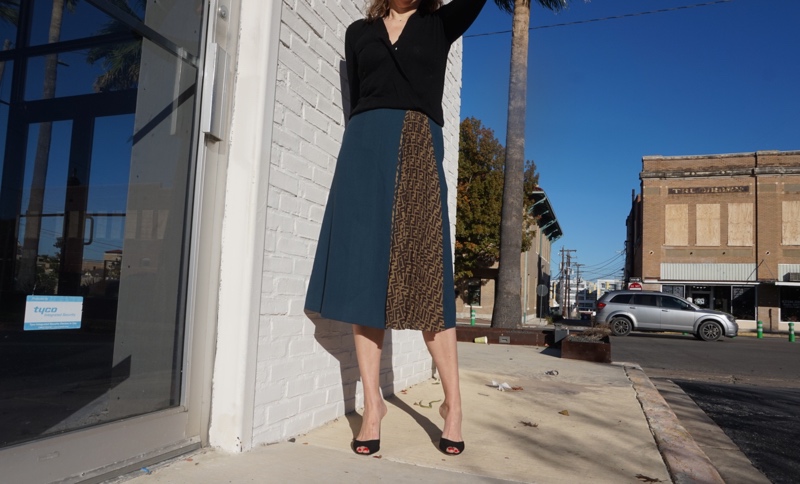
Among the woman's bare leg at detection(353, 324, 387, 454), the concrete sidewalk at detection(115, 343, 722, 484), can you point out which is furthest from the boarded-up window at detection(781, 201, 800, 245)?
the woman's bare leg at detection(353, 324, 387, 454)

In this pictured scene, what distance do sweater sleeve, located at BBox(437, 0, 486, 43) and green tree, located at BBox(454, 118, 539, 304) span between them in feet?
77.2

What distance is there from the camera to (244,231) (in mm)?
2316

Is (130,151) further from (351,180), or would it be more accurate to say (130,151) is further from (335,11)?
(335,11)

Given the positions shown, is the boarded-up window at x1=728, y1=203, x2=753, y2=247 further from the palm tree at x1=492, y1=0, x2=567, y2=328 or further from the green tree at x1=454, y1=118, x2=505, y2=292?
the palm tree at x1=492, y1=0, x2=567, y2=328

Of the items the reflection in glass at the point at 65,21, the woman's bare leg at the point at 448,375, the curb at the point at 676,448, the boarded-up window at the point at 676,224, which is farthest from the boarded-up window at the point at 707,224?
the reflection in glass at the point at 65,21

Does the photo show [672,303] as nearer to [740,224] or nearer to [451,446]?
[740,224]

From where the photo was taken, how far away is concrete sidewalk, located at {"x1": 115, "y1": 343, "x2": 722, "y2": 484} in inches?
84.8

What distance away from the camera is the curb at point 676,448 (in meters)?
2.40

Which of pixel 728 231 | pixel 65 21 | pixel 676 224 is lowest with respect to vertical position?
pixel 65 21

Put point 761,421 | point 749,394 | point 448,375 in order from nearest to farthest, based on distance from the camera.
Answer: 1. point 448,375
2. point 761,421
3. point 749,394

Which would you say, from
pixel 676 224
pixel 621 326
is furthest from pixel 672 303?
pixel 676 224

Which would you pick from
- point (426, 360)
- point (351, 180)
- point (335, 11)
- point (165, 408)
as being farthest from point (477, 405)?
point (335, 11)

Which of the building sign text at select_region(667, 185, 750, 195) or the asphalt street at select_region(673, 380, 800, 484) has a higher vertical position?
the building sign text at select_region(667, 185, 750, 195)

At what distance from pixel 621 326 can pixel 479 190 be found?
373 inches
